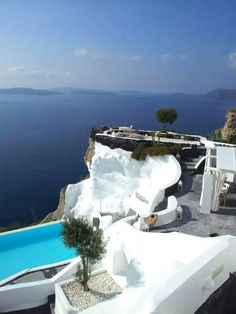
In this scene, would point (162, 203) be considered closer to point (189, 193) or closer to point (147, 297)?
point (189, 193)

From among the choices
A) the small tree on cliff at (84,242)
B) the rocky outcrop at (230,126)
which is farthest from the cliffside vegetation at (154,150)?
the small tree on cliff at (84,242)

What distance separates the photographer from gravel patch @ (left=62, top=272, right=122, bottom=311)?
1072 cm

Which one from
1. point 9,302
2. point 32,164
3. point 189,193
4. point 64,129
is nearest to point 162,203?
point 189,193

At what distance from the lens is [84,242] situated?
1088 centimetres

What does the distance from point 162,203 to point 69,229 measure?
20.6 feet

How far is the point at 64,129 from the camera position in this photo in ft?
370

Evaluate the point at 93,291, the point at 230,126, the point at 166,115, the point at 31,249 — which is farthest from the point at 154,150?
the point at 230,126

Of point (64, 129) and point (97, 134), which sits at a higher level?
point (97, 134)

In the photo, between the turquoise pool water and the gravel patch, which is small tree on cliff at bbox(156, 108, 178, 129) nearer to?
the turquoise pool water

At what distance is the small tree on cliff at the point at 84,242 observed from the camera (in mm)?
10875

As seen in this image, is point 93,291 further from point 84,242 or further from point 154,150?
point 154,150

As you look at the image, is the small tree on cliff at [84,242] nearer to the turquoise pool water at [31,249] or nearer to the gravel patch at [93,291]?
the gravel patch at [93,291]

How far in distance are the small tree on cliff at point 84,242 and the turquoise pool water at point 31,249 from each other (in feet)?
18.9

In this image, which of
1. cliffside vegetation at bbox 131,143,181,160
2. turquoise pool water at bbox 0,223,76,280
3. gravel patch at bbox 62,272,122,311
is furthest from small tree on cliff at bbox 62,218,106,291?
cliffside vegetation at bbox 131,143,181,160
